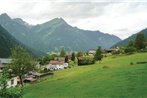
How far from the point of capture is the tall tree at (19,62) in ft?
355

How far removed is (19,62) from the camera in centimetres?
→ 10888

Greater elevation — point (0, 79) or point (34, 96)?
point (0, 79)

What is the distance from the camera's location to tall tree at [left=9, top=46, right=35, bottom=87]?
355 ft

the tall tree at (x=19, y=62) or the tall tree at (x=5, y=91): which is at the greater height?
the tall tree at (x=19, y=62)

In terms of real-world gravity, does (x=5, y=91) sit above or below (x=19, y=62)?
below

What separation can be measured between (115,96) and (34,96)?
825 inches

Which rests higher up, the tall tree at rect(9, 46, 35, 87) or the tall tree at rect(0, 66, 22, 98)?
the tall tree at rect(9, 46, 35, 87)

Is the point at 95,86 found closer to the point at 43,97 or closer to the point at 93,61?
the point at 43,97

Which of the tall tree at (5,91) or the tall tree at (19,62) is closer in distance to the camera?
the tall tree at (5,91)

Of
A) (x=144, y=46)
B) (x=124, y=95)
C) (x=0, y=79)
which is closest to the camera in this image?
(x=0, y=79)

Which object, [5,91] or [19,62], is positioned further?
[19,62]

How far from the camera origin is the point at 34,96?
73625 mm

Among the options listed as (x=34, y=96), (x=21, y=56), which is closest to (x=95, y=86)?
(x=34, y=96)

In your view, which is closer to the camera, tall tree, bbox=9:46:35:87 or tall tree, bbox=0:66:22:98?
tall tree, bbox=0:66:22:98
